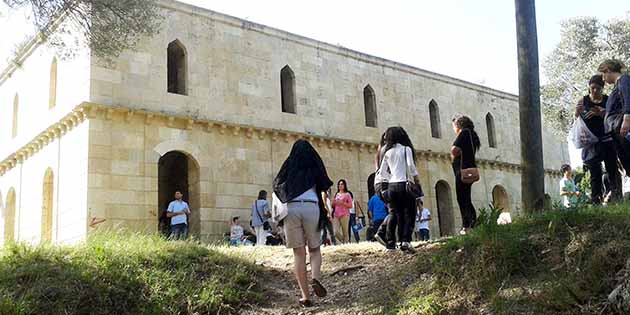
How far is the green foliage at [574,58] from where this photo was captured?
22.9 m

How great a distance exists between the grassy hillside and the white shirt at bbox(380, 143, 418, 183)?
54.5 inches

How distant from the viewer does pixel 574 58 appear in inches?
944

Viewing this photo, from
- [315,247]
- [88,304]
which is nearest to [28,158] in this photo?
[88,304]

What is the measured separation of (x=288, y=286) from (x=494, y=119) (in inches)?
791

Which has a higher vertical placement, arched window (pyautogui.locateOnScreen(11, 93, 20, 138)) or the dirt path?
arched window (pyautogui.locateOnScreen(11, 93, 20, 138))

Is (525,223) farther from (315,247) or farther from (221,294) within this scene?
(221,294)

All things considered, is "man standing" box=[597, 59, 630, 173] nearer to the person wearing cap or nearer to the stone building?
the person wearing cap

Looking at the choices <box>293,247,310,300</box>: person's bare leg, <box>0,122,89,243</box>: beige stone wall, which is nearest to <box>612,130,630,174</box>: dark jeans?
<box>293,247,310,300</box>: person's bare leg

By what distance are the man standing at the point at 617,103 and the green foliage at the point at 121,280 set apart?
4.60 meters

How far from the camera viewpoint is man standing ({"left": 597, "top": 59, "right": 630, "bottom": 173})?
6859 mm

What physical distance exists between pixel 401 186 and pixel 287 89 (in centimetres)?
1217

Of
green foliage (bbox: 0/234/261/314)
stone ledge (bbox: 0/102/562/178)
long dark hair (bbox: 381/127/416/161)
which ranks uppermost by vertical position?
stone ledge (bbox: 0/102/562/178)

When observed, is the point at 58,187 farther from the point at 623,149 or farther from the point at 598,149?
the point at 623,149

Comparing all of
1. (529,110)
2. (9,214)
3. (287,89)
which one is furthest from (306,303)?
(9,214)
